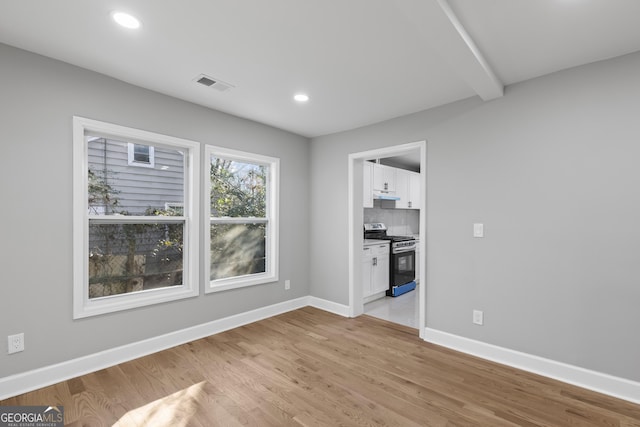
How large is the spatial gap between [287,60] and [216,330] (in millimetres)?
2876

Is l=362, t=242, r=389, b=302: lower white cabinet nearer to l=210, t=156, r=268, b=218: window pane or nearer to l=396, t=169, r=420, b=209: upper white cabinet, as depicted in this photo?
l=396, t=169, r=420, b=209: upper white cabinet

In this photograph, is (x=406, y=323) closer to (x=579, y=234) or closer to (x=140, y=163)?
(x=579, y=234)

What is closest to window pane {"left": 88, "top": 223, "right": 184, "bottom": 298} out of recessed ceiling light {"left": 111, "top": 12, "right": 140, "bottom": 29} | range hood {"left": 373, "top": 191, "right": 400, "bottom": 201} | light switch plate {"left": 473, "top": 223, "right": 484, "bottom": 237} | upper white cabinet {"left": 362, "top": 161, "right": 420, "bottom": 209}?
recessed ceiling light {"left": 111, "top": 12, "right": 140, "bottom": 29}

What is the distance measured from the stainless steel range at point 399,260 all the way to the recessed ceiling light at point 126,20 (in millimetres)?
4335

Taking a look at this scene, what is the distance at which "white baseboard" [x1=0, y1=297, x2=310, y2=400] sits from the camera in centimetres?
218

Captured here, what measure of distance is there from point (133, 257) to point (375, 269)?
332 cm

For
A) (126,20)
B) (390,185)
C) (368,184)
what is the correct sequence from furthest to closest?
1. (390,185)
2. (368,184)
3. (126,20)

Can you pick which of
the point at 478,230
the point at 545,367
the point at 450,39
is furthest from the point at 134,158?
the point at 545,367

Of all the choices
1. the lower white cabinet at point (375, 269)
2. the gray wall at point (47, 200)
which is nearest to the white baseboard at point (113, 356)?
the gray wall at point (47, 200)

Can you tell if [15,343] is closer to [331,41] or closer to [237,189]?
[237,189]

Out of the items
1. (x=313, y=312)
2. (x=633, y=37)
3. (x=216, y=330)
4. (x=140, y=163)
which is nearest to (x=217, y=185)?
(x=140, y=163)

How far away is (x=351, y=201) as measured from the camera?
399cm

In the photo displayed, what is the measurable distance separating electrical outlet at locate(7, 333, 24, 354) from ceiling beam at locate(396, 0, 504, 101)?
3.36 metres

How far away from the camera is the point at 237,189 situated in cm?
377
